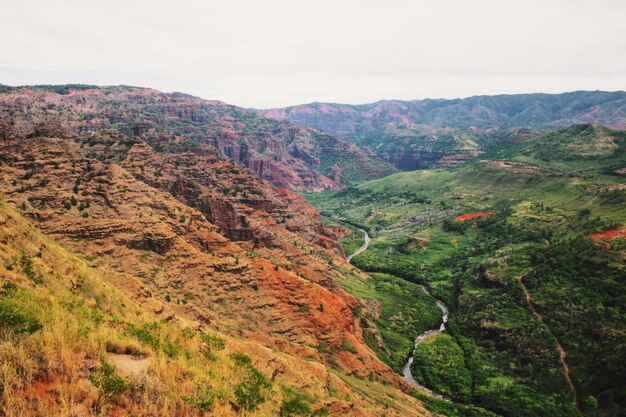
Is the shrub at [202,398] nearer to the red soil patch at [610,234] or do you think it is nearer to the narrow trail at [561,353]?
the narrow trail at [561,353]

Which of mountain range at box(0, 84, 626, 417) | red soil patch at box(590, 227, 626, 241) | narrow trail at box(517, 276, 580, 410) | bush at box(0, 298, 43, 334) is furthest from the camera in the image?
red soil patch at box(590, 227, 626, 241)

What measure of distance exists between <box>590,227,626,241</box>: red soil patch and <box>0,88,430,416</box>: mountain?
263ft

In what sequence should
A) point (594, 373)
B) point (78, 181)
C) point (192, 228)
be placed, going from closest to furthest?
point (78, 181) < point (192, 228) < point (594, 373)

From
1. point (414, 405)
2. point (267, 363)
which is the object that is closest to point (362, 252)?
point (414, 405)

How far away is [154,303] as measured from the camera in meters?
34.2

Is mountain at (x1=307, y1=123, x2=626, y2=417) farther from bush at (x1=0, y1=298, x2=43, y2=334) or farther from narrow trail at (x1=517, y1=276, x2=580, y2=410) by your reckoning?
bush at (x1=0, y1=298, x2=43, y2=334)

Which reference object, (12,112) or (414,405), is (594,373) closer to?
(414,405)

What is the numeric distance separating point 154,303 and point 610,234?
452ft

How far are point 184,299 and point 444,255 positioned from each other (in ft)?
475

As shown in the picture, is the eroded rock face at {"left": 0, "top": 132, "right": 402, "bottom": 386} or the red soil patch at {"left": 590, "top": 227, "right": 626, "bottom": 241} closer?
the eroded rock face at {"left": 0, "top": 132, "right": 402, "bottom": 386}

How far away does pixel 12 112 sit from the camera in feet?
641

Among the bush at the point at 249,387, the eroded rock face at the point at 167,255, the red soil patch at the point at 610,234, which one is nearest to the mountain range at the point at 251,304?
the bush at the point at 249,387

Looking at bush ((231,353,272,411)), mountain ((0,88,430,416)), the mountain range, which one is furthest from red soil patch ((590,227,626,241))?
bush ((231,353,272,411))

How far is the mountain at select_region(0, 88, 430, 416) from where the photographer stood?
13.1 metres
